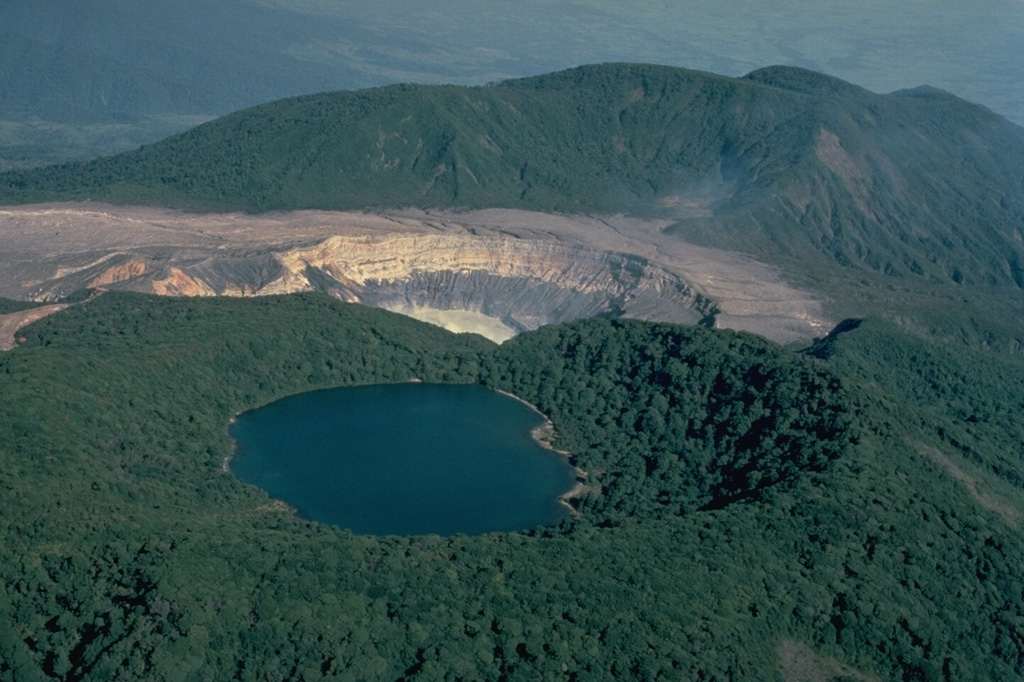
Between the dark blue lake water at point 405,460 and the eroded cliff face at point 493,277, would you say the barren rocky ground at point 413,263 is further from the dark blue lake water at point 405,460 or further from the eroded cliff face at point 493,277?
the dark blue lake water at point 405,460

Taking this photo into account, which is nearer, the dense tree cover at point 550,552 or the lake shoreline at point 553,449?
the dense tree cover at point 550,552

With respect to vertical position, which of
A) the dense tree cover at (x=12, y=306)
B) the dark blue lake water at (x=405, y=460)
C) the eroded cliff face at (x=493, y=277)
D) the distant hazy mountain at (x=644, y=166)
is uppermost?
the distant hazy mountain at (x=644, y=166)

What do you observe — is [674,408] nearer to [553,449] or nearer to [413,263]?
[553,449]

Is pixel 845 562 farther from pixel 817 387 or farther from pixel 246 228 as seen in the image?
pixel 246 228

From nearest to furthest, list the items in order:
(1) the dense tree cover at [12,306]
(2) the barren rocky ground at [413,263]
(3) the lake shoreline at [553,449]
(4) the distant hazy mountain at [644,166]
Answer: (3) the lake shoreline at [553,449] < (1) the dense tree cover at [12,306] < (2) the barren rocky ground at [413,263] < (4) the distant hazy mountain at [644,166]

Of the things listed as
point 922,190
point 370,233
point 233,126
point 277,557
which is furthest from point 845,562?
point 233,126

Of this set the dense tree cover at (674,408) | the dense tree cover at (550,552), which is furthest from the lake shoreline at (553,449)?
the dense tree cover at (550,552)
